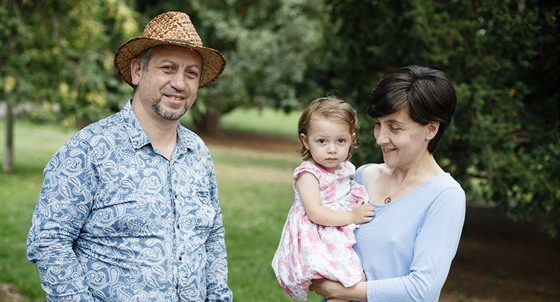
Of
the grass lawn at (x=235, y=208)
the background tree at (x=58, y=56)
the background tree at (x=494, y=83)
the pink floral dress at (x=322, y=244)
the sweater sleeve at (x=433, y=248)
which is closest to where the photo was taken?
the sweater sleeve at (x=433, y=248)

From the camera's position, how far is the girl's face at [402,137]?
2910 mm

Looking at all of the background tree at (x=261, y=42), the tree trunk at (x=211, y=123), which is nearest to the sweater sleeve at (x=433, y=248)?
the background tree at (x=261, y=42)

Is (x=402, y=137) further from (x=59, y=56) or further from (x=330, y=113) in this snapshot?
(x=59, y=56)

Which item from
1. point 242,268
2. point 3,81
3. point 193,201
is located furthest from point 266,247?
point 193,201

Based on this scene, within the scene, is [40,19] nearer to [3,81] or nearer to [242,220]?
[3,81]

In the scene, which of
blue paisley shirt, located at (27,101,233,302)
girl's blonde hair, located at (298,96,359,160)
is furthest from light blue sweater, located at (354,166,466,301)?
blue paisley shirt, located at (27,101,233,302)

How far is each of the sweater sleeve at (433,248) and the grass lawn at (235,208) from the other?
5.05m

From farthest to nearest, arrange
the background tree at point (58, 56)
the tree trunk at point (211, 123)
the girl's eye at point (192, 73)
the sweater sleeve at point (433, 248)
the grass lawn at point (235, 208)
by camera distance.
A: the tree trunk at point (211, 123), the background tree at point (58, 56), the grass lawn at point (235, 208), the girl's eye at point (192, 73), the sweater sleeve at point (433, 248)

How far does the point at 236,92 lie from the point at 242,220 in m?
10.8

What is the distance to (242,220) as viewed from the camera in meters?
12.7

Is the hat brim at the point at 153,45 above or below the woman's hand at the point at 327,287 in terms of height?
above

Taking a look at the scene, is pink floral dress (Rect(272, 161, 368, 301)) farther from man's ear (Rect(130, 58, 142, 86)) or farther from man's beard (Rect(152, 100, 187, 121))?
man's ear (Rect(130, 58, 142, 86))

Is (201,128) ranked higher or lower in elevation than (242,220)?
higher

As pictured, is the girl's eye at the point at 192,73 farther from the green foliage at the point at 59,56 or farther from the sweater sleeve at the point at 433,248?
the green foliage at the point at 59,56
